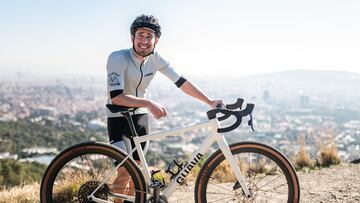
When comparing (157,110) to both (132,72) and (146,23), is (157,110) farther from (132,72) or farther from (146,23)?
(146,23)

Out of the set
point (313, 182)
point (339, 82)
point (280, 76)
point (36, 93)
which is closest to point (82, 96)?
point (36, 93)

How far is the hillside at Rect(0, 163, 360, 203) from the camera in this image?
14.5 feet

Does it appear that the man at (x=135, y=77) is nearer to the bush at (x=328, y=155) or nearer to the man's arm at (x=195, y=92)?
the man's arm at (x=195, y=92)

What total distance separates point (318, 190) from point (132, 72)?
9.59 feet

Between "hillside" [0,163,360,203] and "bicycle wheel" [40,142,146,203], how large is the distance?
1397mm

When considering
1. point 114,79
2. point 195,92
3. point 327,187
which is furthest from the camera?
point 327,187

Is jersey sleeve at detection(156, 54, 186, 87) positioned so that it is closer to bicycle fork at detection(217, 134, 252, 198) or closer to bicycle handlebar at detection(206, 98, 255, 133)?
bicycle handlebar at detection(206, 98, 255, 133)

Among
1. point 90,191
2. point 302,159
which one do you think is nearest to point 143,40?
point 90,191

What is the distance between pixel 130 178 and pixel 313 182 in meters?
3.06

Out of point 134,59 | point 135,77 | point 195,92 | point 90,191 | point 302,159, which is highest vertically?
point 134,59

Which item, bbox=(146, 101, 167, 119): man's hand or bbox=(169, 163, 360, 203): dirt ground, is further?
bbox=(169, 163, 360, 203): dirt ground

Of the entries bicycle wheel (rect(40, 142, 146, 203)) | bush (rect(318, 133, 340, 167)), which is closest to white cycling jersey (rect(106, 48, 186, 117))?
bicycle wheel (rect(40, 142, 146, 203))

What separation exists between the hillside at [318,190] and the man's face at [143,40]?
1.99 m

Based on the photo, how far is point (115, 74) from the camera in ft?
10.0
